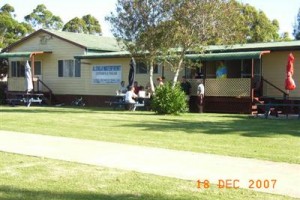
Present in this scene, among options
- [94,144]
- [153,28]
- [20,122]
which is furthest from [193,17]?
[94,144]

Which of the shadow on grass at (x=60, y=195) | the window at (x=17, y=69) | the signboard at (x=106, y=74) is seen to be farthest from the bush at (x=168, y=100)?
the window at (x=17, y=69)

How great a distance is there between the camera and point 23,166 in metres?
8.40

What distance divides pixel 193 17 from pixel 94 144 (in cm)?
1166

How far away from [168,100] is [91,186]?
13.8 m

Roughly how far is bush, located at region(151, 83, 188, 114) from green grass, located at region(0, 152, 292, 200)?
1221 centimetres

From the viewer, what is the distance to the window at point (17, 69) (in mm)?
33844

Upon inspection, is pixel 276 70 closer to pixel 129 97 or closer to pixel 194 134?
pixel 129 97

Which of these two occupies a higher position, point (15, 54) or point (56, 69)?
point (15, 54)

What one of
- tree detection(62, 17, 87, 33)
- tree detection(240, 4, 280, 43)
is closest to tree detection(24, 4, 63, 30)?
tree detection(62, 17, 87, 33)

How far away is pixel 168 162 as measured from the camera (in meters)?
8.76

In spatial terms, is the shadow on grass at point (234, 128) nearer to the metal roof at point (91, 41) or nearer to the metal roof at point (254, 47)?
the metal roof at point (254, 47)

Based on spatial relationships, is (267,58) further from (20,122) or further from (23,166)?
(23,166)

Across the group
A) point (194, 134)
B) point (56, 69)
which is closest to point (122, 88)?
point (56, 69)

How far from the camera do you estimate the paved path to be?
24.1 ft
